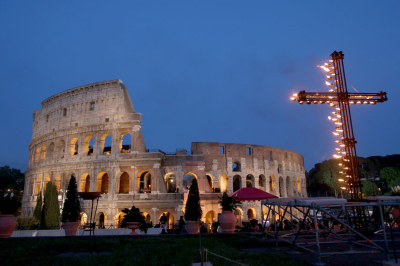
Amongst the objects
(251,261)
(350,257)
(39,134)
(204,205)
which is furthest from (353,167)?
(39,134)

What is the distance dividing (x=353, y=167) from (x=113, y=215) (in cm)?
2453

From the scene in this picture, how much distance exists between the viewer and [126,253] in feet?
31.0

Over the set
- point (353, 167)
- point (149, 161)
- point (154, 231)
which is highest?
point (149, 161)

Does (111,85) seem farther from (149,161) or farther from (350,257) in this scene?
(350,257)

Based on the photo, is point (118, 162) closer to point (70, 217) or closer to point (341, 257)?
point (70, 217)

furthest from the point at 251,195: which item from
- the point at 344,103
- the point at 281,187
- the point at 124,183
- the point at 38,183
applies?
the point at 38,183

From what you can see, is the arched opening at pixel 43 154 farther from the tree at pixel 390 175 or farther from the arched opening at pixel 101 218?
the tree at pixel 390 175

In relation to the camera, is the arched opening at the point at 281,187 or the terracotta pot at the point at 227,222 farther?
the arched opening at the point at 281,187

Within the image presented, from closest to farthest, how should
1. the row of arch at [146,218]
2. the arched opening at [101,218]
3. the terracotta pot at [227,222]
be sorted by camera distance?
the terracotta pot at [227,222] → the row of arch at [146,218] → the arched opening at [101,218]

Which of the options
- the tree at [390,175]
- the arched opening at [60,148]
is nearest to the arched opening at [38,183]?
the arched opening at [60,148]

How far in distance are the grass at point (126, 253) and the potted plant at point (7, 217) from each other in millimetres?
892

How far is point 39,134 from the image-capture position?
4003 cm

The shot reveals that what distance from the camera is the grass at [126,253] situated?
820cm

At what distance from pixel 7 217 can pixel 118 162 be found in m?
18.5
